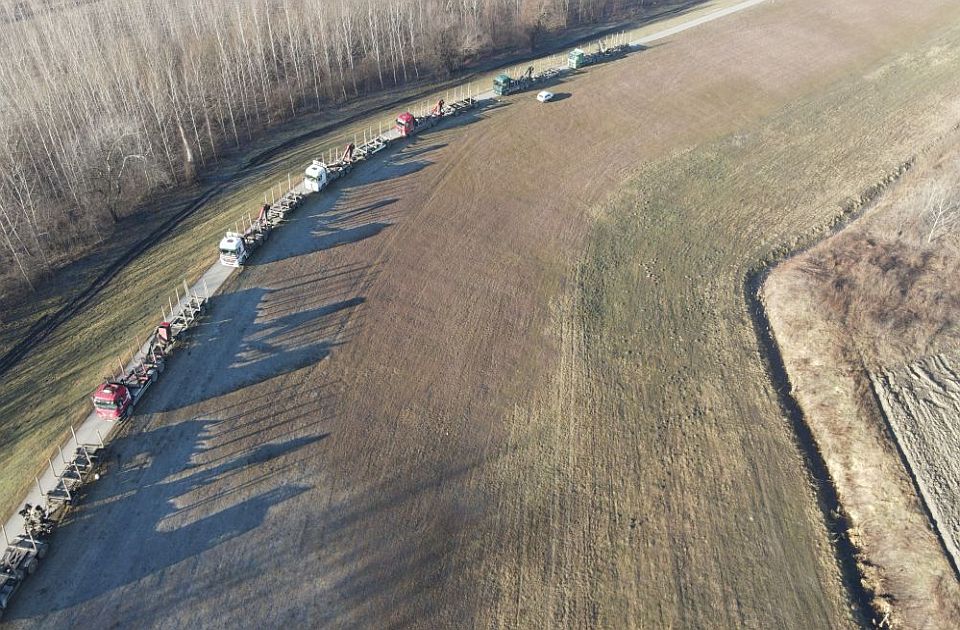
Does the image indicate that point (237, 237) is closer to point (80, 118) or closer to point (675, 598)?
point (80, 118)

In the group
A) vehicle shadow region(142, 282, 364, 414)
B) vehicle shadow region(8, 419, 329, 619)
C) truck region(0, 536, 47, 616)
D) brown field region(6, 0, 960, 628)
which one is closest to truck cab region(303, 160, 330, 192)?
brown field region(6, 0, 960, 628)

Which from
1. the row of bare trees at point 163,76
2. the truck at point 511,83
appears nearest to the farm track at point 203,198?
the row of bare trees at point 163,76

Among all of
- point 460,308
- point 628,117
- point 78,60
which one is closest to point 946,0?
point 628,117

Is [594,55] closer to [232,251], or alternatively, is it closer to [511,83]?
[511,83]

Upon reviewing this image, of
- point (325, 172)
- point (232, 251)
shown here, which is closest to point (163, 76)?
point (325, 172)

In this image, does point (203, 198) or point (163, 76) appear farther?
point (163, 76)

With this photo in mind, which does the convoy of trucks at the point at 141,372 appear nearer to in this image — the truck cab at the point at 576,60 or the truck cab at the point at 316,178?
the truck cab at the point at 316,178
